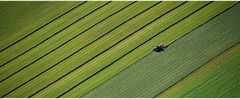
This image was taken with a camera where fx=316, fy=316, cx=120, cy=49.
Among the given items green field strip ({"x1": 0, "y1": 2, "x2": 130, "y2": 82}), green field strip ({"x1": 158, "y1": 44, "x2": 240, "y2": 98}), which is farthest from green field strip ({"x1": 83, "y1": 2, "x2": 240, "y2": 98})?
green field strip ({"x1": 0, "y1": 2, "x2": 130, "y2": 82})

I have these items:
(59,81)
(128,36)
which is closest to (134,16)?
(128,36)

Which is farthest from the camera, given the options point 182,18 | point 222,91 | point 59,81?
point 182,18

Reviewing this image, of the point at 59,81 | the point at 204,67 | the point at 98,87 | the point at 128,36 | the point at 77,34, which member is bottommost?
the point at 204,67

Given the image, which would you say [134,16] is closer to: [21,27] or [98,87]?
[98,87]

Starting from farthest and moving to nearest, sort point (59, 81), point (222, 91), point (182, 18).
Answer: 1. point (182, 18)
2. point (59, 81)
3. point (222, 91)

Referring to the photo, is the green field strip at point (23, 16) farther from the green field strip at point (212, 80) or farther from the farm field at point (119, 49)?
the green field strip at point (212, 80)

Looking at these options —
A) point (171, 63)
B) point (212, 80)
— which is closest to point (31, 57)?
point (171, 63)
